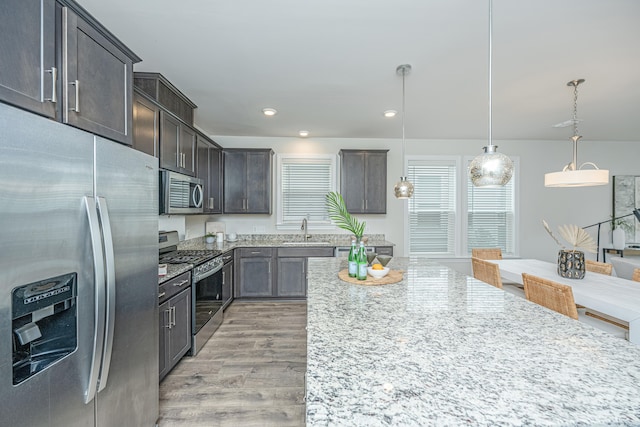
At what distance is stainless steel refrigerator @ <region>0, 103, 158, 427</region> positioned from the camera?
0.90m

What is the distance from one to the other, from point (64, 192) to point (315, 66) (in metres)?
2.09

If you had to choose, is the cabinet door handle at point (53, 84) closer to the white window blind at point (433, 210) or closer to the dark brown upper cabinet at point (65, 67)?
the dark brown upper cabinet at point (65, 67)

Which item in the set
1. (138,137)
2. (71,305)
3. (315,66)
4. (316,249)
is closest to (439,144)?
(316,249)

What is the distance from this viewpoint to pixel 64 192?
1.07 m

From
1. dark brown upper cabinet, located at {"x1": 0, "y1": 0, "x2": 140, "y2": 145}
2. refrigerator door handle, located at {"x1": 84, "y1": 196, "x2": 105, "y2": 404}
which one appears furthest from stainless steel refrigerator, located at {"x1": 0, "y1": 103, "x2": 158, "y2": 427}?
dark brown upper cabinet, located at {"x1": 0, "y1": 0, "x2": 140, "y2": 145}

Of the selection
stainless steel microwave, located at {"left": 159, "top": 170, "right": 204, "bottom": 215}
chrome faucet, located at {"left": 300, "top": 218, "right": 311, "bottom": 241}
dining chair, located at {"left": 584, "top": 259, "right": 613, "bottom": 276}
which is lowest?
dining chair, located at {"left": 584, "top": 259, "right": 613, "bottom": 276}

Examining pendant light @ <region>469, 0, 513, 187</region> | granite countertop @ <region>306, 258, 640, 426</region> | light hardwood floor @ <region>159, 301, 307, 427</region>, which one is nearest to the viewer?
granite countertop @ <region>306, 258, 640, 426</region>

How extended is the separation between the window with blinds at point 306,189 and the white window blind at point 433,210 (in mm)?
1532

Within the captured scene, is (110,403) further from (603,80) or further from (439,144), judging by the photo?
(439,144)

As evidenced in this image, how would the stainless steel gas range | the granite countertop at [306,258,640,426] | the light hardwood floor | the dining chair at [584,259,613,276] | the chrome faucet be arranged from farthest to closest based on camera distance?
the chrome faucet → the dining chair at [584,259,613,276] → the stainless steel gas range → the light hardwood floor → the granite countertop at [306,258,640,426]

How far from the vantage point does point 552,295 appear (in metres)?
1.88

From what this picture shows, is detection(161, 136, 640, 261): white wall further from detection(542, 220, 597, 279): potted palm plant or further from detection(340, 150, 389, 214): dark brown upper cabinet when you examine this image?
detection(542, 220, 597, 279): potted palm plant

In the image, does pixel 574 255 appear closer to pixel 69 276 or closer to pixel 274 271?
pixel 274 271

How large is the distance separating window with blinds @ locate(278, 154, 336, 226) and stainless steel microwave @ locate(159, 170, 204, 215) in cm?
185
